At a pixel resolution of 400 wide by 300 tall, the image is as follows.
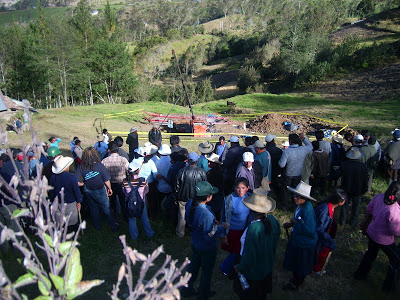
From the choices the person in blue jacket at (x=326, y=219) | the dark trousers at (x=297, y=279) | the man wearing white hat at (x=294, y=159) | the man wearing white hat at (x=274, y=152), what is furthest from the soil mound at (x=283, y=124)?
the dark trousers at (x=297, y=279)

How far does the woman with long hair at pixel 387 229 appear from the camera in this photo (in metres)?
3.96

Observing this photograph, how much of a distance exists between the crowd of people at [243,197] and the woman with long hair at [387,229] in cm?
1

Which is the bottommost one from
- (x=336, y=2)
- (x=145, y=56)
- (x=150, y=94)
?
(x=150, y=94)

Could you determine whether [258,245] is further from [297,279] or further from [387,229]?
[387,229]

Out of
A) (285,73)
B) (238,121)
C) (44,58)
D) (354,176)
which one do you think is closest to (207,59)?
(285,73)

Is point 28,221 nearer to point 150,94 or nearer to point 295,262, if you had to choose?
point 295,262

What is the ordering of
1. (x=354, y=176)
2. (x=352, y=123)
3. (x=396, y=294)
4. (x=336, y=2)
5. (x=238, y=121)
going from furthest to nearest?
1. (x=336, y=2)
2. (x=238, y=121)
3. (x=352, y=123)
4. (x=354, y=176)
5. (x=396, y=294)

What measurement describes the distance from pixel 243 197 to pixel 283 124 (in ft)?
39.9

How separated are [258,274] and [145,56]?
48447 millimetres

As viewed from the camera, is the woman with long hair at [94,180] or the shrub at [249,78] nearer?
the woman with long hair at [94,180]

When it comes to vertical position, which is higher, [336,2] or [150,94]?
[336,2]

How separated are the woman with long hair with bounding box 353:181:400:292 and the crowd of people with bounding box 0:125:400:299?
0.04ft

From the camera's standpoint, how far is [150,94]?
37.0m

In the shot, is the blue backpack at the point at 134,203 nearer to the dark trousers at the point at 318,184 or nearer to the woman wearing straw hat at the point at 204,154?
the woman wearing straw hat at the point at 204,154
